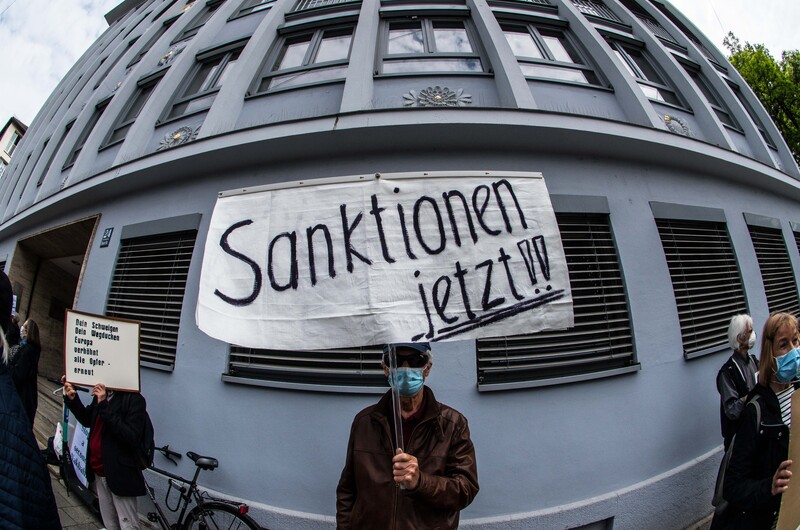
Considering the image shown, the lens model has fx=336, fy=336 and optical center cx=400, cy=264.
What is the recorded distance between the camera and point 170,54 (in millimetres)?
7668

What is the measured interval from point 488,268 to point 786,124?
18.3 m

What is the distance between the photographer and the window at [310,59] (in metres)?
5.58

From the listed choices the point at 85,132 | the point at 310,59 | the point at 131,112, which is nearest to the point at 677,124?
the point at 310,59

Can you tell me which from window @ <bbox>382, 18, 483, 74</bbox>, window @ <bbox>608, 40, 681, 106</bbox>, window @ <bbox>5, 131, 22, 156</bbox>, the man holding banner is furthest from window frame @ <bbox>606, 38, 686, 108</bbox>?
window @ <bbox>5, 131, 22, 156</bbox>

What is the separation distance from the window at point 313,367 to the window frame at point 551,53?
4939mm

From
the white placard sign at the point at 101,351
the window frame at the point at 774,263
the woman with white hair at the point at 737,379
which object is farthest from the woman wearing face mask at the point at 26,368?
the window frame at the point at 774,263

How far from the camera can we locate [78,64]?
12789mm

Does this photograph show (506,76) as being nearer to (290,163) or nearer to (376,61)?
(376,61)

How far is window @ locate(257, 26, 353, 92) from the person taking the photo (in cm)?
558

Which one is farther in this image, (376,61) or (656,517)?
(376,61)

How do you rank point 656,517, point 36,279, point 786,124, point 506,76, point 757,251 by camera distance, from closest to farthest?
point 656,517
point 506,76
point 757,251
point 36,279
point 786,124

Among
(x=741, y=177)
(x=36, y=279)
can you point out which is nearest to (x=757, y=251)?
(x=741, y=177)

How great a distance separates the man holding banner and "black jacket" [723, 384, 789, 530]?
1.60 m

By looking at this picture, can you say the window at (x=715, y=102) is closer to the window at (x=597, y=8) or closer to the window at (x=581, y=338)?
the window at (x=597, y=8)
